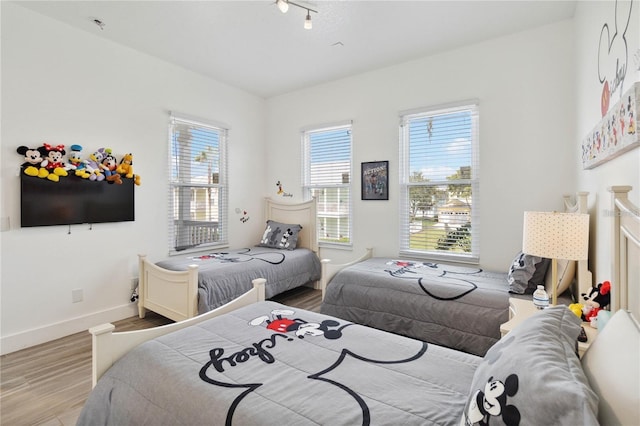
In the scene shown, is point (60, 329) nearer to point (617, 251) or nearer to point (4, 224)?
point (4, 224)

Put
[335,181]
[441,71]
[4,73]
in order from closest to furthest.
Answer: [4,73] → [441,71] → [335,181]

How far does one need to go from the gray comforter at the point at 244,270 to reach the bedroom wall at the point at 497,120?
728 millimetres

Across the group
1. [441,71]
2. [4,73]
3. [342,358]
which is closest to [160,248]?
[4,73]

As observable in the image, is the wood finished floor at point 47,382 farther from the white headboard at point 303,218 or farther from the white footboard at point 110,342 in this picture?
the white headboard at point 303,218

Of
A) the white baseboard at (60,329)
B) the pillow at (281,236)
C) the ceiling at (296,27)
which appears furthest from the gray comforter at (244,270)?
the ceiling at (296,27)

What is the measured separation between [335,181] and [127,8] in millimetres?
2770

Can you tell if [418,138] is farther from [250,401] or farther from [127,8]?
[250,401]

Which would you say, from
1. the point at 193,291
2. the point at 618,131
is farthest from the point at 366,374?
the point at 193,291

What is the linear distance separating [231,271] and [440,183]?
240 centimetres

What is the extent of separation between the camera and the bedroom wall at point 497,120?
2.92 meters

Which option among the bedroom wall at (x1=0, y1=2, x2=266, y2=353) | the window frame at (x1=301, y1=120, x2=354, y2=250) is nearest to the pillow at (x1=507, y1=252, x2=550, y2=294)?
the window frame at (x1=301, y1=120, x2=354, y2=250)

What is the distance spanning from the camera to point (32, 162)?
2.66 m

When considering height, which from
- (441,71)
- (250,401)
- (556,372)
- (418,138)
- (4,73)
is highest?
(441,71)

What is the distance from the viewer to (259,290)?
2.18 meters
